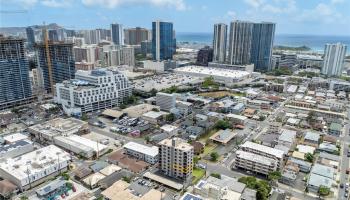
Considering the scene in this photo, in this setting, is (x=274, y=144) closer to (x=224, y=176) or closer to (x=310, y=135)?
(x=310, y=135)

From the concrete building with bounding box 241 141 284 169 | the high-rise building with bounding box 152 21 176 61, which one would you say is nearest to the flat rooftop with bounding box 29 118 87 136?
the concrete building with bounding box 241 141 284 169

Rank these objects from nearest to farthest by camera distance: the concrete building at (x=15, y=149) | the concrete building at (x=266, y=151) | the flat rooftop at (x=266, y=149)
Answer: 1. the concrete building at (x=266, y=151)
2. the flat rooftop at (x=266, y=149)
3. the concrete building at (x=15, y=149)

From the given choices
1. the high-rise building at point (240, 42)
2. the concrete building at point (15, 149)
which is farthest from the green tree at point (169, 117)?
the high-rise building at point (240, 42)

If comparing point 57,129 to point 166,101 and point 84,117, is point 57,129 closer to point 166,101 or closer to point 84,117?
point 84,117

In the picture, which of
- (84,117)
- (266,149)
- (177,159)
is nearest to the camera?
(177,159)

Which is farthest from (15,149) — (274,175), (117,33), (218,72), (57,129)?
(117,33)

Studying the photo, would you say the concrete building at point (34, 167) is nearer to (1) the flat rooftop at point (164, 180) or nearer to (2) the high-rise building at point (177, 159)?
(1) the flat rooftop at point (164, 180)
